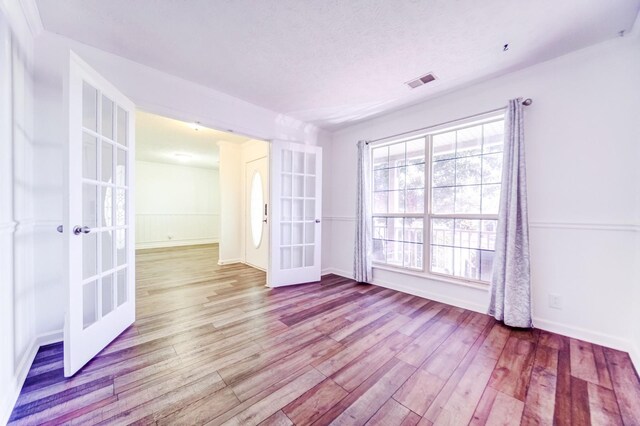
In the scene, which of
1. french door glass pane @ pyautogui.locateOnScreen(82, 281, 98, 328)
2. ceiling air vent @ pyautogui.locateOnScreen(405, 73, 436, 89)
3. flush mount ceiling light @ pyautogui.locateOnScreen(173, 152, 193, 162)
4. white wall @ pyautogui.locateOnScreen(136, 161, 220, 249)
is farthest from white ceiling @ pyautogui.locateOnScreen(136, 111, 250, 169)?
ceiling air vent @ pyautogui.locateOnScreen(405, 73, 436, 89)

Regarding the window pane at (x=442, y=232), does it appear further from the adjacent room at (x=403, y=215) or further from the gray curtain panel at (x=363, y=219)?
the gray curtain panel at (x=363, y=219)

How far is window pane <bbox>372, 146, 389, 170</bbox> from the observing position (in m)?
3.48

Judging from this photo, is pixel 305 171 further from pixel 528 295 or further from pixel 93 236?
pixel 528 295

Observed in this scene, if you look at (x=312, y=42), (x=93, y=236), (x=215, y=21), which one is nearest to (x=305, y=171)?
(x=312, y=42)

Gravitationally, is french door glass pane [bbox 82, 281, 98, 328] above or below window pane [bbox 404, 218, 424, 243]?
below

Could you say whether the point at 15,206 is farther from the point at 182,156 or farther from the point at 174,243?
the point at 174,243

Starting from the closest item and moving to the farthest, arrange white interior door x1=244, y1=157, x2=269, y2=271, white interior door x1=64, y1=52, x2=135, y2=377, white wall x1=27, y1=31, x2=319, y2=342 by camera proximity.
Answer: white interior door x1=64, y1=52, x2=135, y2=377 < white wall x1=27, y1=31, x2=319, y2=342 < white interior door x1=244, y1=157, x2=269, y2=271

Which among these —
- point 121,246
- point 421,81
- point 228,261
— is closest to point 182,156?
point 228,261

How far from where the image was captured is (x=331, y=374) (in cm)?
156

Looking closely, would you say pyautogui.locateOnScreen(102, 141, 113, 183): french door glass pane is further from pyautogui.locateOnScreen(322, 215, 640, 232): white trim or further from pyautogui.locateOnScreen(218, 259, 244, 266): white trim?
pyautogui.locateOnScreen(322, 215, 640, 232): white trim

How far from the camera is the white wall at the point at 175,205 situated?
21.4 ft

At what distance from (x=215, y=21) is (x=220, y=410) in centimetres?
247

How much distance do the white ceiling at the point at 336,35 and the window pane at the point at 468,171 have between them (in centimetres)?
82

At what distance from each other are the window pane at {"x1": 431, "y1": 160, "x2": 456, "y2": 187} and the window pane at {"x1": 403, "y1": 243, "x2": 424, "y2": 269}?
84 centimetres
